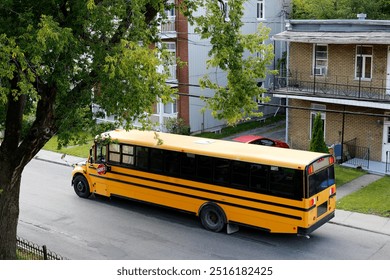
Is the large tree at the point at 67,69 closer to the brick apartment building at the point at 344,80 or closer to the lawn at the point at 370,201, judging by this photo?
the lawn at the point at 370,201

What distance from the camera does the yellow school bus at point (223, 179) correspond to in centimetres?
1609

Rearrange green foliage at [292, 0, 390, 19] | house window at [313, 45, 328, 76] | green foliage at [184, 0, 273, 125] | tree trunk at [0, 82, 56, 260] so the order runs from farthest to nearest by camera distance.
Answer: green foliage at [292, 0, 390, 19], house window at [313, 45, 328, 76], green foliage at [184, 0, 273, 125], tree trunk at [0, 82, 56, 260]

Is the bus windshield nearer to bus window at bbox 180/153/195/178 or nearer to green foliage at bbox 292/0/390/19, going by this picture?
bus window at bbox 180/153/195/178

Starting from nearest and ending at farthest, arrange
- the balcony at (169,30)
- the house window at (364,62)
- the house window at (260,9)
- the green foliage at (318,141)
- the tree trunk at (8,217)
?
the tree trunk at (8,217) < the green foliage at (318,141) < the house window at (364,62) < the balcony at (169,30) < the house window at (260,9)

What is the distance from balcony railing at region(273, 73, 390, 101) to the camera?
25297 millimetres

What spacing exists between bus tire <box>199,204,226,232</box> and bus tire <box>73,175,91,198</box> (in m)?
5.14

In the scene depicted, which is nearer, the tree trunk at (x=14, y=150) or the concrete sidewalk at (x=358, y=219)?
the tree trunk at (x=14, y=150)

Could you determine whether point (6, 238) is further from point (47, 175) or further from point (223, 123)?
point (223, 123)

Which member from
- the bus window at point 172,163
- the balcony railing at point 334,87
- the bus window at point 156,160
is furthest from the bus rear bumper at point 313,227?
the balcony railing at point 334,87

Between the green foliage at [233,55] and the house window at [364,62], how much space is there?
1221 cm

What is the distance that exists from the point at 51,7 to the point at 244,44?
4.68m

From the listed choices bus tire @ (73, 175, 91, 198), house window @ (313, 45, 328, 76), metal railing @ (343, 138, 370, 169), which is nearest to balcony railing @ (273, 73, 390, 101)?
house window @ (313, 45, 328, 76)

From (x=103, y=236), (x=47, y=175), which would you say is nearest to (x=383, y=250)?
(x=103, y=236)

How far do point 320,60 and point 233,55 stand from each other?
1377 cm
